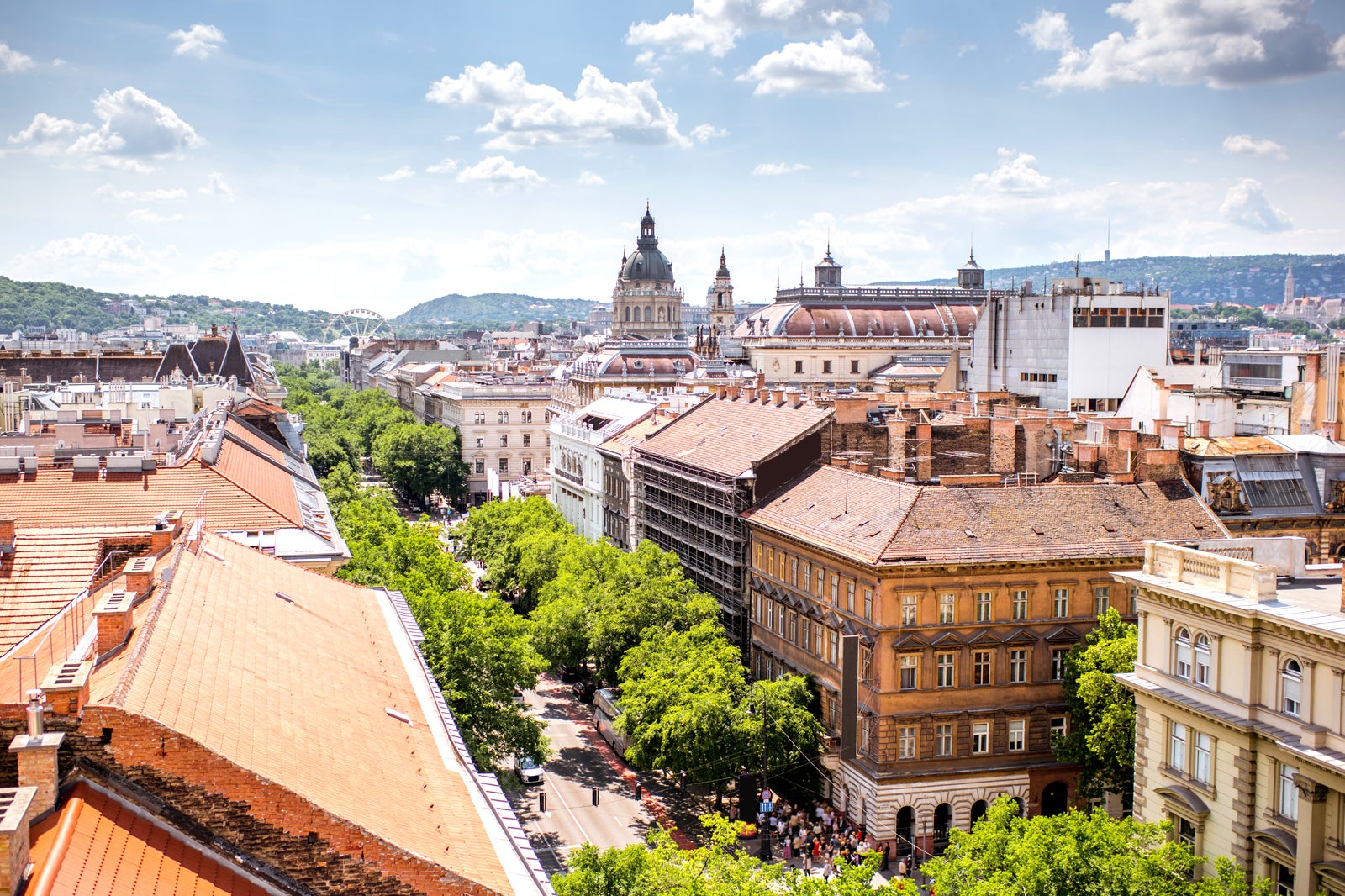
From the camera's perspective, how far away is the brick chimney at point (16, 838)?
745 inches

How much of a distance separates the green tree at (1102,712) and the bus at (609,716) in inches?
872

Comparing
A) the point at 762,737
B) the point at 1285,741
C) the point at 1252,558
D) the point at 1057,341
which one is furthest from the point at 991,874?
the point at 1057,341

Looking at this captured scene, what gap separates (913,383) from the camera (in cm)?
13088

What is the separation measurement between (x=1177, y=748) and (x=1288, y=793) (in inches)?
196

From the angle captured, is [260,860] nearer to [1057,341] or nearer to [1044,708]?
[1044,708]

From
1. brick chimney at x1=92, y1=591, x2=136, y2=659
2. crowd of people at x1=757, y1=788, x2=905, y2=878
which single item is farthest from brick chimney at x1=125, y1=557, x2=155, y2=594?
crowd of people at x1=757, y1=788, x2=905, y2=878

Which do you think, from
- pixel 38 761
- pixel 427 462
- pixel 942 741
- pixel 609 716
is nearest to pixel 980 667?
pixel 942 741

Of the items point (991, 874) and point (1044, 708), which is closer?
Result: point (991, 874)

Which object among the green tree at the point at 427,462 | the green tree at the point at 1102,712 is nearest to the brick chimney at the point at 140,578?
the green tree at the point at 1102,712

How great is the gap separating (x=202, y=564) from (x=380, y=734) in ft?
29.0

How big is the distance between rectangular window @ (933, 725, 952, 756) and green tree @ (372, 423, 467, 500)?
11005 cm

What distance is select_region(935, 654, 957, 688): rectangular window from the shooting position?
55.9 metres

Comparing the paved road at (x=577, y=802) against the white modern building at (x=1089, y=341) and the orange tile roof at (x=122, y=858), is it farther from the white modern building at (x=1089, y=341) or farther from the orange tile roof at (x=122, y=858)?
the white modern building at (x=1089, y=341)

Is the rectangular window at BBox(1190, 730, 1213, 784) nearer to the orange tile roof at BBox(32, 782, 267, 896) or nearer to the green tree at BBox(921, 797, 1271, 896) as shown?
the green tree at BBox(921, 797, 1271, 896)
